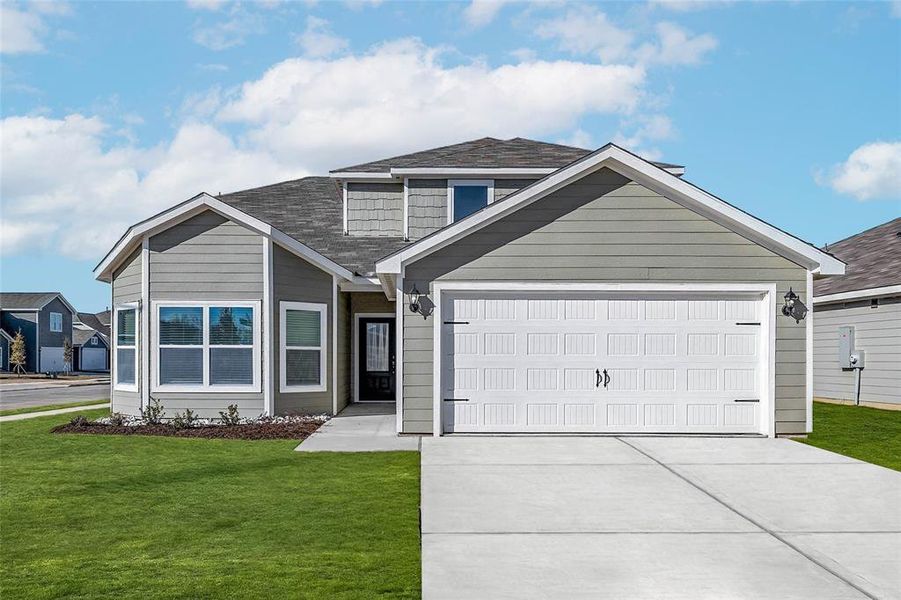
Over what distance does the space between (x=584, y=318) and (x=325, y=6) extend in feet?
21.8

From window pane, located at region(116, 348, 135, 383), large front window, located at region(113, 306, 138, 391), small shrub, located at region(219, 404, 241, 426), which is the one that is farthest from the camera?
window pane, located at region(116, 348, 135, 383)

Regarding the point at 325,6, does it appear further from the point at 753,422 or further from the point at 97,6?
the point at 753,422

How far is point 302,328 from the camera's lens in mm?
14938

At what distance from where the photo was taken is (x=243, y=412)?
560 inches

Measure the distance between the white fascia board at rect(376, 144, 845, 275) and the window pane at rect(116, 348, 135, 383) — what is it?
6329mm

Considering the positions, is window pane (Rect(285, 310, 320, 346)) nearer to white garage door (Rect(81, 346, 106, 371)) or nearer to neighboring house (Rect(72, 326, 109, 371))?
neighboring house (Rect(72, 326, 109, 371))

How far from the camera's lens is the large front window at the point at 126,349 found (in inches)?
587

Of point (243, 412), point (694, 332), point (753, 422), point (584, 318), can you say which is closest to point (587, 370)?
point (584, 318)

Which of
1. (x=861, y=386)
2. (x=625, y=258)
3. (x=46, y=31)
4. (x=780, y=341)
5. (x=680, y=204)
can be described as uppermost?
(x=46, y=31)

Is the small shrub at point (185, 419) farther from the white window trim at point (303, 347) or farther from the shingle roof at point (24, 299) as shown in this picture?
the shingle roof at point (24, 299)

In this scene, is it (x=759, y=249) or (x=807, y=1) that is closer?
(x=759, y=249)

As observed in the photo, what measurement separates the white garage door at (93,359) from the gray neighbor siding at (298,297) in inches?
2315

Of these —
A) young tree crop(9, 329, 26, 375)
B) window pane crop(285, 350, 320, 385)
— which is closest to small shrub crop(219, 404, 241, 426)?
window pane crop(285, 350, 320, 385)

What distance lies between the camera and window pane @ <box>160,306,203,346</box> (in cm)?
1429
